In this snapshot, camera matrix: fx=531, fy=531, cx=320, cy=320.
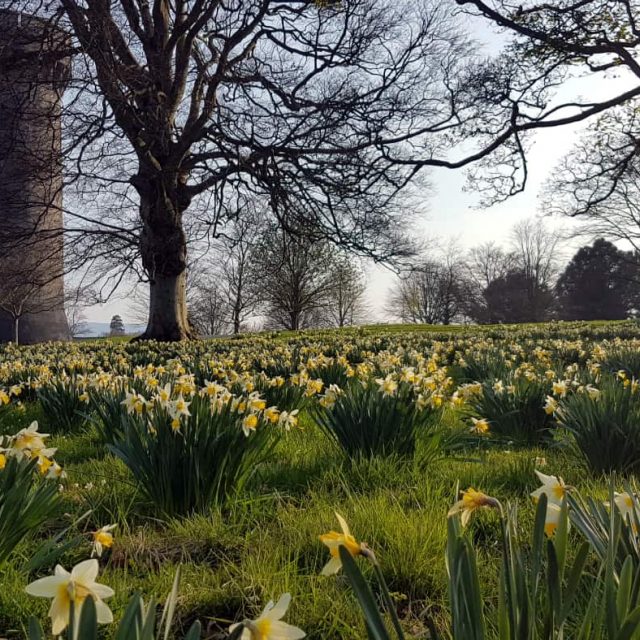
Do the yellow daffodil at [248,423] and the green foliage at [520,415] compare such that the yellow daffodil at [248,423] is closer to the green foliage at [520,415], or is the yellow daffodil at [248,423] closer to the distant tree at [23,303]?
the green foliage at [520,415]

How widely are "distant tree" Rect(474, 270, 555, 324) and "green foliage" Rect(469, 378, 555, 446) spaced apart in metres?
40.2

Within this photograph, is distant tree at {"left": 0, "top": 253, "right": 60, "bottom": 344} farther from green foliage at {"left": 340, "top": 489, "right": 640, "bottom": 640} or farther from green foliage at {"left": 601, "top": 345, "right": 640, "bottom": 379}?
green foliage at {"left": 340, "top": 489, "right": 640, "bottom": 640}

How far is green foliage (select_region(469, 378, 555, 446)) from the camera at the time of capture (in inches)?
147

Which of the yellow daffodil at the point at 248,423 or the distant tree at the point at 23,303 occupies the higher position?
the distant tree at the point at 23,303

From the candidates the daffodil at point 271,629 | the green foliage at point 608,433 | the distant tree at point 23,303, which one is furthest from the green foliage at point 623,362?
the distant tree at point 23,303

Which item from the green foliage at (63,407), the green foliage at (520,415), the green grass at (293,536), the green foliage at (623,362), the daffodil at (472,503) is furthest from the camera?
the green foliage at (623,362)

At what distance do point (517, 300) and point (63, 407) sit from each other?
44010mm

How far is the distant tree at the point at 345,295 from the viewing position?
94.1ft

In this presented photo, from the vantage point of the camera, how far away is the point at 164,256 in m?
12.4

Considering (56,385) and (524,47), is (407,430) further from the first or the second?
(524,47)

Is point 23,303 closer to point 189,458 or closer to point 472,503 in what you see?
point 189,458

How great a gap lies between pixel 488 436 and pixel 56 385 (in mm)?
3383

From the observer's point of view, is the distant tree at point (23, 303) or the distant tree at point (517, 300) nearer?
the distant tree at point (23, 303)

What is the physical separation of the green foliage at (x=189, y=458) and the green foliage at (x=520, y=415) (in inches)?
80.3
